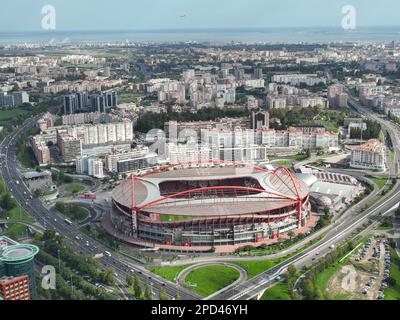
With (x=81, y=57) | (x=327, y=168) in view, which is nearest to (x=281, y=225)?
(x=327, y=168)

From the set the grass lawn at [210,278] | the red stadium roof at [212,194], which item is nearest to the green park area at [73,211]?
the red stadium roof at [212,194]

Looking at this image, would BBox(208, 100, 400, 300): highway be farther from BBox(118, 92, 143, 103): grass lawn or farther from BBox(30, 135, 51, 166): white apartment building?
BBox(118, 92, 143, 103): grass lawn

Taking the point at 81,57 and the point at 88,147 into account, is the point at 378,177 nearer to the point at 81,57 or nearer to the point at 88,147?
the point at 88,147

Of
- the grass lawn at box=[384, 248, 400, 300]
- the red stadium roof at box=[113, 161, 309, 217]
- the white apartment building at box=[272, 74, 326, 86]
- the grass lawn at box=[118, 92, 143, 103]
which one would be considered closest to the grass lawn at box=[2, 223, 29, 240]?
the red stadium roof at box=[113, 161, 309, 217]

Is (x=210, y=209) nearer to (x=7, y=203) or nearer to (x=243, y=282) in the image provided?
(x=243, y=282)

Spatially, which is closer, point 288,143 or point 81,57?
point 288,143

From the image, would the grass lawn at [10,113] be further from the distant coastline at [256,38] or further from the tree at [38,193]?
the distant coastline at [256,38]
